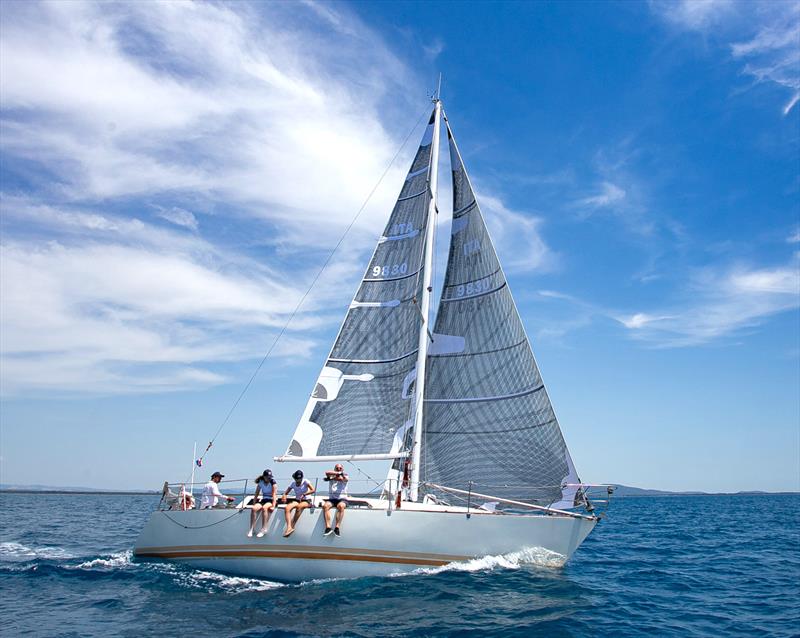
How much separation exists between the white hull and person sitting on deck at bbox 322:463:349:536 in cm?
17

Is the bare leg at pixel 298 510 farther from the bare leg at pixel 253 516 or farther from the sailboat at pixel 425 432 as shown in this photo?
the bare leg at pixel 253 516

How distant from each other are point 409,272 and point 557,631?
9.67 m

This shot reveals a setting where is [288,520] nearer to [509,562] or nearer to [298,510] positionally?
[298,510]

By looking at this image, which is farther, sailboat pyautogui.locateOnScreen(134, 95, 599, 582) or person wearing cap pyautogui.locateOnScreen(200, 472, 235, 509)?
person wearing cap pyautogui.locateOnScreen(200, 472, 235, 509)

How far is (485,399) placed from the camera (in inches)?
585

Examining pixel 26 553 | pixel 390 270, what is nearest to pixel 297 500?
pixel 390 270

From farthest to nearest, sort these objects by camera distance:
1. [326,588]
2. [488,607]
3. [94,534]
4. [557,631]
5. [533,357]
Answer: [94,534]
[533,357]
[326,588]
[488,607]
[557,631]

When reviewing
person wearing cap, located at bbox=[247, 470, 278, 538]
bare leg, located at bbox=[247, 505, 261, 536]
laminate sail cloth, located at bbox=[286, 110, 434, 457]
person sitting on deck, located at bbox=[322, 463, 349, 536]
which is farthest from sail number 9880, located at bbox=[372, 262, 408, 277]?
bare leg, located at bbox=[247, 505, 261, 536]

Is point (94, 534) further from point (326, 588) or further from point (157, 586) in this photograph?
point (326, 588)

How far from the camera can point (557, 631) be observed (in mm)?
9312

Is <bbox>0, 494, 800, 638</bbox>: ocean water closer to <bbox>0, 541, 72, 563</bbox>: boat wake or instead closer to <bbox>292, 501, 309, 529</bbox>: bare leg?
<bbox>0, 541, 72, 563</bbox>: boat wake

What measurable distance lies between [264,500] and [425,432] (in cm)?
452

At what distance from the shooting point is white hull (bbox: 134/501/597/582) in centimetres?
1201

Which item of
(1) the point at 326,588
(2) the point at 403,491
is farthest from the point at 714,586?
(1) the point at 326,588
